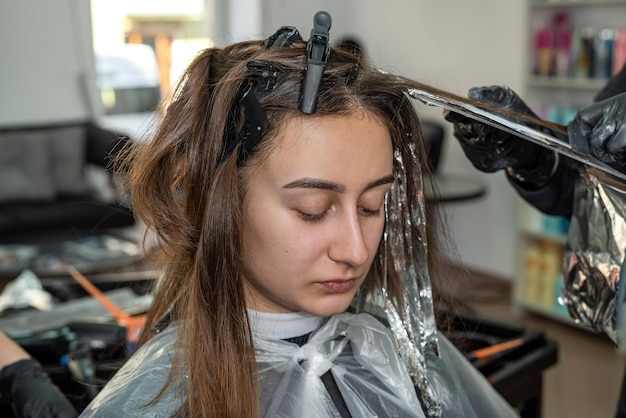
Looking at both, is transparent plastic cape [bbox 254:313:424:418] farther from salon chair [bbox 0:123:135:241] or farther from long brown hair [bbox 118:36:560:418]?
salon chair [bbox 0:123:135:241]

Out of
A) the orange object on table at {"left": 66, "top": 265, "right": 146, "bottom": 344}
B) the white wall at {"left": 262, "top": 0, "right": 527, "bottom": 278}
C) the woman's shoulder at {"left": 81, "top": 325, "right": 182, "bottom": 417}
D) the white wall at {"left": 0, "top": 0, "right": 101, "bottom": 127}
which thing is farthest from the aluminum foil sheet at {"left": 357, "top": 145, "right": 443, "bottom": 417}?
the white wall at {"left": 0, "top": 0, "right": 101, "bottom": 127}

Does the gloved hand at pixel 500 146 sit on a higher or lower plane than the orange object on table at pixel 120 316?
higher

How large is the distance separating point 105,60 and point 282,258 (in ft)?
14.9

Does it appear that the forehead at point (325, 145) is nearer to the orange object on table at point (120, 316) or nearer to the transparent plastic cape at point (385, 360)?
the transparent plastic cape at point (385, 360)

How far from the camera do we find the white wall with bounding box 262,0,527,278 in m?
4.06

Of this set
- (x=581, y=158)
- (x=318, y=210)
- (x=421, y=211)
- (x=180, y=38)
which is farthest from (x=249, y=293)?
(x=180, y=38)

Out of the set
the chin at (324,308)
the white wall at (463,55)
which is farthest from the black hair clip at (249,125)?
the white wall at (463,55)

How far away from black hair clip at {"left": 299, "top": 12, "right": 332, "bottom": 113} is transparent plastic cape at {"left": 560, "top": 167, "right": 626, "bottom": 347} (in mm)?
584

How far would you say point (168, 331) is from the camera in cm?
119

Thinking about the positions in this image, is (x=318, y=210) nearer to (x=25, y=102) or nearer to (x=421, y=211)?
(x=421, y=211)

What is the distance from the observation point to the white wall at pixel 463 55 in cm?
406

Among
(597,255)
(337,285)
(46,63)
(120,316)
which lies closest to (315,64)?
(337,285)

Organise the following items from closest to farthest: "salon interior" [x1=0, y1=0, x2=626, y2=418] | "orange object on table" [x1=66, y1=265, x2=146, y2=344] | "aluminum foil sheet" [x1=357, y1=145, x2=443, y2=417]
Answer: "aluminum foil sheet" [x1=357, y1=145, x2=443, y2=417]
"orange object on table" [x1=66, y1=265, x2=146, y2=344]
"salon interior" [x1=0, y1=0, x2=626, y2=418]

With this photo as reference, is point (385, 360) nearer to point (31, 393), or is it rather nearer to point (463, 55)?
point (31, 393)
